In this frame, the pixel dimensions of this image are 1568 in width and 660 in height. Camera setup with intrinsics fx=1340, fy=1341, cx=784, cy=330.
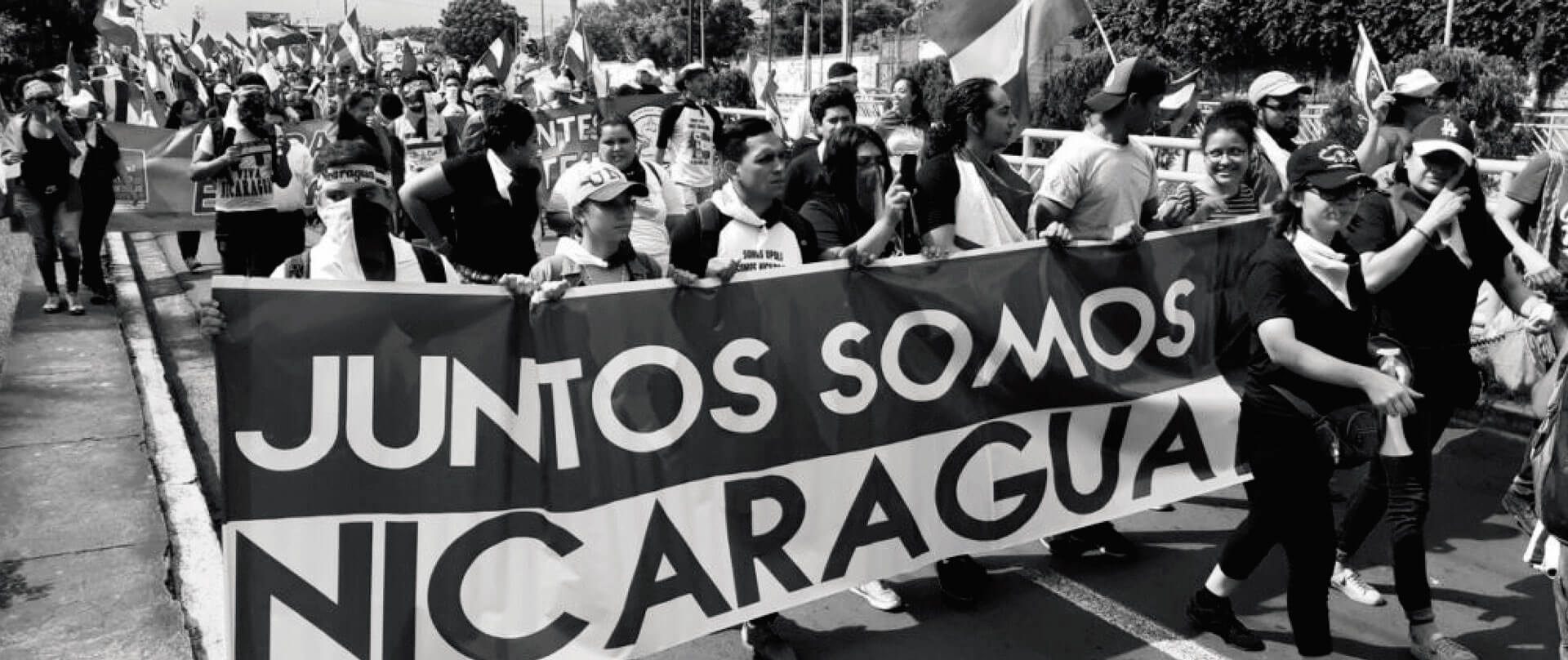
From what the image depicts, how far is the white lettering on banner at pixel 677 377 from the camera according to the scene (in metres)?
3.38

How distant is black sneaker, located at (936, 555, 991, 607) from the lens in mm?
4680

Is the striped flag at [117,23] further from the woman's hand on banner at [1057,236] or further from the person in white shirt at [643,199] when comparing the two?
the woman's hand on banner at [1057,236]

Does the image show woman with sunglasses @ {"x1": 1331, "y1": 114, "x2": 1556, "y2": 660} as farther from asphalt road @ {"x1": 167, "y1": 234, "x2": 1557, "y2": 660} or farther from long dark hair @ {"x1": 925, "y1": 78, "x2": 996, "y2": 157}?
long dark hair @ {"x1": 925, "y1": 78, "x2": 996, "y2": 157}

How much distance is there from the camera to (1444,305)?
436 cm

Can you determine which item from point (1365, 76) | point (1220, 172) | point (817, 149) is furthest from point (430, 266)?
point (1365, 76)

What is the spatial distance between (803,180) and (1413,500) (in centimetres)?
266

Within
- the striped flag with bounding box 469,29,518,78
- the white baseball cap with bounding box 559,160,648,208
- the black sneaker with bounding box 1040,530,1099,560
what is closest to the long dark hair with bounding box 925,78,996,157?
the white baseball cap with bounding box 559,160,648,208

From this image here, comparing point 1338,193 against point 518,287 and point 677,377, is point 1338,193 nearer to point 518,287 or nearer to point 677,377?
point 677,377

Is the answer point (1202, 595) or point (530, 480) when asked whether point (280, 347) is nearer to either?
point (530, 480)

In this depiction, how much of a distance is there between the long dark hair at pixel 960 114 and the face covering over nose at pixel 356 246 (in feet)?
6.54

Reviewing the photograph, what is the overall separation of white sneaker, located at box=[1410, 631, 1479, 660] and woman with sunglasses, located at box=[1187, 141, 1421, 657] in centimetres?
32

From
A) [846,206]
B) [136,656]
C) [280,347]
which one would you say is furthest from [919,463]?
[136,656]

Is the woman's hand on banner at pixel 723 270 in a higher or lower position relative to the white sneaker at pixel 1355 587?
higher

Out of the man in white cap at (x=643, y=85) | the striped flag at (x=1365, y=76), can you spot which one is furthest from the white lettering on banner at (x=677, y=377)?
the man in white cap at (x=643, y=85)
